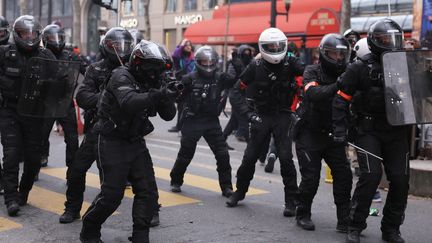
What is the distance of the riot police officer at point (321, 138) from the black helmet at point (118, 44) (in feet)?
5.45

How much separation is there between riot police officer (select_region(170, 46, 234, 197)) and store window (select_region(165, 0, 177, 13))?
98.6 ft

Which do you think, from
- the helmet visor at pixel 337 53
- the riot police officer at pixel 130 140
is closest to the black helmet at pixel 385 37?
the helmet visor at pixel 337 53

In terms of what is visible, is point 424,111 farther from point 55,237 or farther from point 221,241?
point 55,237

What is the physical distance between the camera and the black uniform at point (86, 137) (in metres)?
6.09

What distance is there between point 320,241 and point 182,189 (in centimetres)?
265

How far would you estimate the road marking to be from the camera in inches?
266

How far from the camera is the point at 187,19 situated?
35.6 meters

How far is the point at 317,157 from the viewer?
601cm

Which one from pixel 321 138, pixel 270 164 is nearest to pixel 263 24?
pixel 270 164

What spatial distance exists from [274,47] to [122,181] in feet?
7.63

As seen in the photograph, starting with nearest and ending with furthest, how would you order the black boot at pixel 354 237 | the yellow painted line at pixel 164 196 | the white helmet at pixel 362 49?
1. the black boot at pixel 354 237
2. the white helmet at pixel 362 49
3. the yellow painted line at pixel 164 196

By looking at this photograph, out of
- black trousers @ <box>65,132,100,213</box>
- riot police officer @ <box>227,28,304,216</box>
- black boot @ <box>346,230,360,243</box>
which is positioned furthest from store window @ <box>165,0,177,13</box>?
black boot @ <box>346,230,360,243</box>

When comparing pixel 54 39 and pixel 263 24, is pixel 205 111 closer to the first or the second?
pixel 54 39

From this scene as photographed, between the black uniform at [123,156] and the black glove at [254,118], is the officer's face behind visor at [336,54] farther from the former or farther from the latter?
the black uniform at [123,156]
